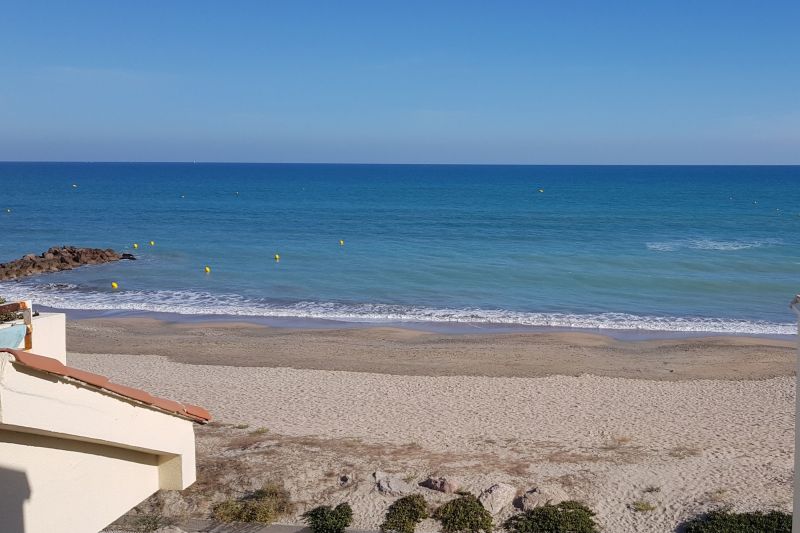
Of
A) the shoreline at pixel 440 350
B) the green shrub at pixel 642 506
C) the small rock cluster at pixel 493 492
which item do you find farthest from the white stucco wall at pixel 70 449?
the shoreline at pixel 440 350

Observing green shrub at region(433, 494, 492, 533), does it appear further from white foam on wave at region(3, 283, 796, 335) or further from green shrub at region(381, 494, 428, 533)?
white foam on wave at region(3, 283, 796, 335)

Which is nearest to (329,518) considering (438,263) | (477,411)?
(477,411)

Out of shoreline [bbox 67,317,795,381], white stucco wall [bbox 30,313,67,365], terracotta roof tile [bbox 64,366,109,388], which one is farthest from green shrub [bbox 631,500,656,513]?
shoreline [bbox 67,317,795,381]

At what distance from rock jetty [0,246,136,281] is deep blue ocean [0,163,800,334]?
1.12 metres

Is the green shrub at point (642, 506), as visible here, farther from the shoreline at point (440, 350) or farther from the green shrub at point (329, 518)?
the shoreline at point (440, 350)

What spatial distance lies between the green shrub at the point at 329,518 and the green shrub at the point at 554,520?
2.05 meters

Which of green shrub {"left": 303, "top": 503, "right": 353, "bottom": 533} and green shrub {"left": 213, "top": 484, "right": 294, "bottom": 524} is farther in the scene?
green shrub {"left": 213, "top": 484, "right": 294, "bottom": 524}

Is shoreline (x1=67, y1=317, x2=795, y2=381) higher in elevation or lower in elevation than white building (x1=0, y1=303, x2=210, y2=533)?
lower

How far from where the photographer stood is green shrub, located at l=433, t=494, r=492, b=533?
9.78m

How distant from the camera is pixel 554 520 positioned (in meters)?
9.83

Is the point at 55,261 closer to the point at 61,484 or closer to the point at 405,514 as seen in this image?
the point at 405,514

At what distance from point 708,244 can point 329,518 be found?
38.3 metres

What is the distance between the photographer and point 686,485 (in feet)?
36.7

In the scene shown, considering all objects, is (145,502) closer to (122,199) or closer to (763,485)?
(763,485)
